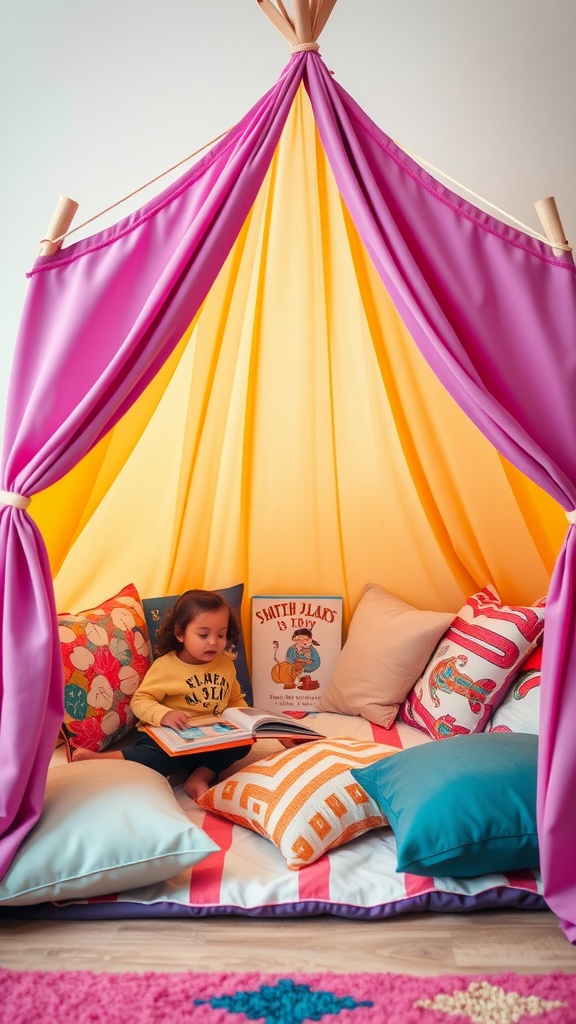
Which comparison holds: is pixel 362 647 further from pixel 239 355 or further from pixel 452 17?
pixel 452 17

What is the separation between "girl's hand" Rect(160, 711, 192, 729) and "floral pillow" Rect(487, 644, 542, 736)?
95 centimetres

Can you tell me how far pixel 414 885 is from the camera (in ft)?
6.25

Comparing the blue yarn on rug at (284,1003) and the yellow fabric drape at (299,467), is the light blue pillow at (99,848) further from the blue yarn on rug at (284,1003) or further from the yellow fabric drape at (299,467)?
the yellow fabric drape at (299,467)

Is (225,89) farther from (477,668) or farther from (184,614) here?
(477,668)

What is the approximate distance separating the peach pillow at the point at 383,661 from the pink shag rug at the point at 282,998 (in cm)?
127

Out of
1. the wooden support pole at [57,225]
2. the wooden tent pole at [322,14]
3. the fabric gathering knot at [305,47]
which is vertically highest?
the wooden tent pole at [322,14]

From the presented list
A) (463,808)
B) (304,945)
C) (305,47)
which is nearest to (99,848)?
(304,945)

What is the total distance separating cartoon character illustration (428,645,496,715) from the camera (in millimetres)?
2611

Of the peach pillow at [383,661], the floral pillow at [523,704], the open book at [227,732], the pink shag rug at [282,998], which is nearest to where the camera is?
the pink shag rug at [282,998]

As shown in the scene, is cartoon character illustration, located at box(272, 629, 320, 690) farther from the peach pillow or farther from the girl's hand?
the girl's hand

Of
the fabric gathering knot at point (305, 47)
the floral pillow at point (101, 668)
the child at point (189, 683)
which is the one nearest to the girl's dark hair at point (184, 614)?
the child at point (189, 683)

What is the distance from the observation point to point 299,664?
3127 millimetres

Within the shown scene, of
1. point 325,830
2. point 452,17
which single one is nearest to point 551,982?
point 325,830

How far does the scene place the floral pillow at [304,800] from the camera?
6.58 feet
